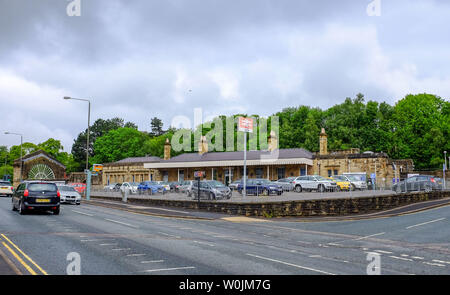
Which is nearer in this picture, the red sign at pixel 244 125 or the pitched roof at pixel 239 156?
the red sign at pixel 244 125

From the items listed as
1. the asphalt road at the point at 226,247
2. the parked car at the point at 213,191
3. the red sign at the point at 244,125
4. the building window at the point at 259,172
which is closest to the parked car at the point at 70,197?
the parked car at the point at 213,191

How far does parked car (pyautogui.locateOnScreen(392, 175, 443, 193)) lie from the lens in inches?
1111

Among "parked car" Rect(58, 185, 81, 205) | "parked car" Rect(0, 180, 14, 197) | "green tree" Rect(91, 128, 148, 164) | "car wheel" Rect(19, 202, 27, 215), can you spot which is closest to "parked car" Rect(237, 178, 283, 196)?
"parked car" Rect(58, 185, 81, 205)

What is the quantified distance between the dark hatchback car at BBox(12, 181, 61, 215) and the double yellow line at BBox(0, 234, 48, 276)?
7.65 m

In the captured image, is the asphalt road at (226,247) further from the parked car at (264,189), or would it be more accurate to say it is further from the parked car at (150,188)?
the parked car at (150,188)

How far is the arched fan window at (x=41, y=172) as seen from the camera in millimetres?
72250

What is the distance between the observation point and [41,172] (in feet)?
241

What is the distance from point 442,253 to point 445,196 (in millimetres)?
22154

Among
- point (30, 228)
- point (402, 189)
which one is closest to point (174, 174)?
point (402, 189)

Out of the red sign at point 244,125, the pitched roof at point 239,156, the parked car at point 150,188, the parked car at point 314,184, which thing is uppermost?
the red sign at point 244,125

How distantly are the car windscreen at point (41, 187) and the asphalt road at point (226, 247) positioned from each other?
6.60 ft

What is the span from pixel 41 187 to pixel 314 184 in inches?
811

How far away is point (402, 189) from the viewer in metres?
28.2
